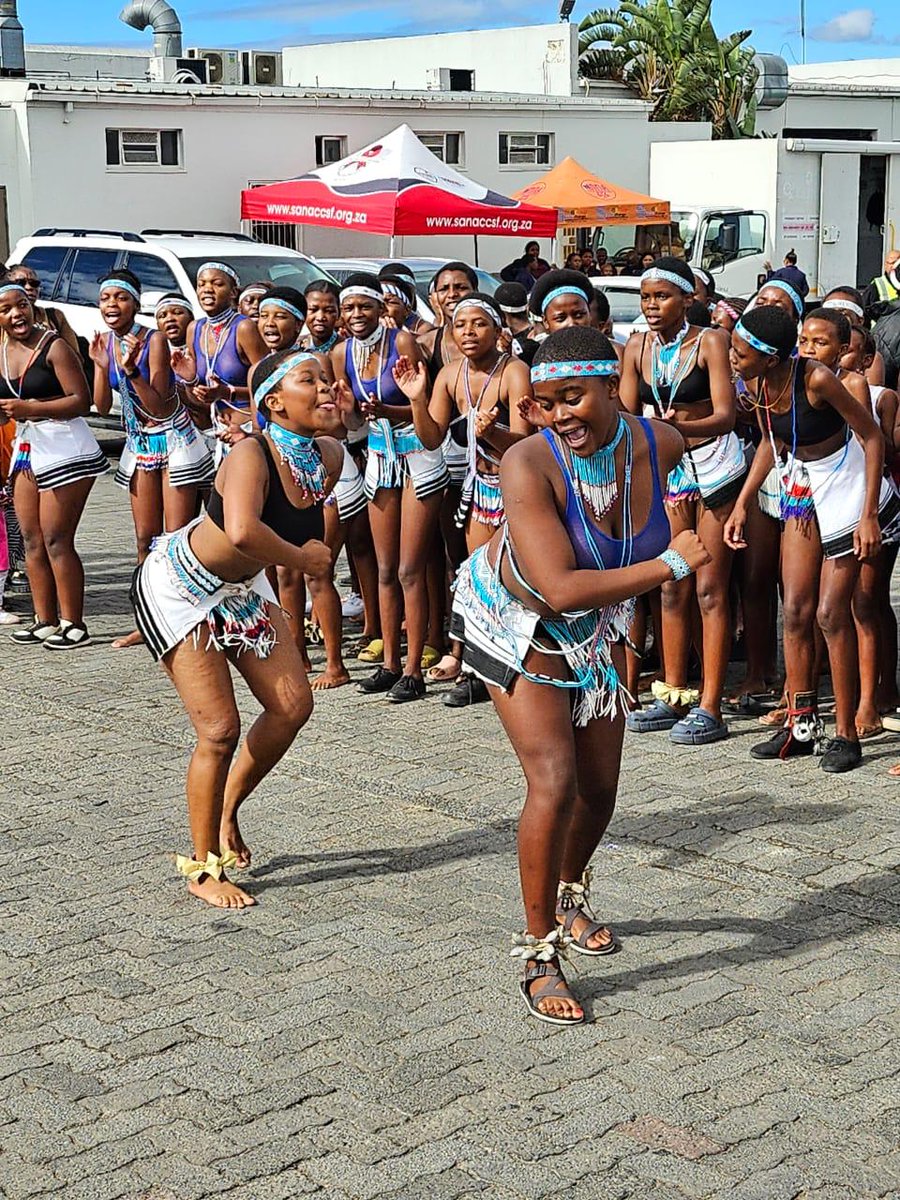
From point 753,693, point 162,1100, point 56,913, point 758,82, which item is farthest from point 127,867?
point 758,82

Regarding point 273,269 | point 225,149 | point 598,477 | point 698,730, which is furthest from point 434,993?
point 225,149

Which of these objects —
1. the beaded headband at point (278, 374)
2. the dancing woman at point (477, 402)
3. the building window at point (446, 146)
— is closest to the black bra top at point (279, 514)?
the beaded headband at point (278, 374)

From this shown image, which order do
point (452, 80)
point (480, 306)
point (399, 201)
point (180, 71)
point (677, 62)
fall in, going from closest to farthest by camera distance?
1. point (480, 306)
2. point (399, 201)
3. point (180, 71)
4. point (452, 80)
5. point (677, 62)

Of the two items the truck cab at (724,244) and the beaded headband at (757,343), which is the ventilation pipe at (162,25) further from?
the beaded headband at (757,343)

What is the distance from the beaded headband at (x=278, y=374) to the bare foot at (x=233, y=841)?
1487mm

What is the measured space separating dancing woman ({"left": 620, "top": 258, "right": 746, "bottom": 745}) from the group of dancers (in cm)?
1

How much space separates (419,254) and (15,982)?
76.8 ft

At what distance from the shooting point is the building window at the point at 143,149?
24.6m

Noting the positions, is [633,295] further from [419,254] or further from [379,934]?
[379,934]

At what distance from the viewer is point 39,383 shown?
30.2 ft

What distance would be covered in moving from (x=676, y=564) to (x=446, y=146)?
25167 mm

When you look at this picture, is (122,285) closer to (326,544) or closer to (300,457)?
(326,544)

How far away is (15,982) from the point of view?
4.98 m

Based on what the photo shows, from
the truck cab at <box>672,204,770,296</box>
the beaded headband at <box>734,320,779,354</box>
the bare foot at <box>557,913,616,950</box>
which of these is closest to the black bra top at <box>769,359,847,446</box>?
the beaded headband at <box>734,320,779,354</box>
